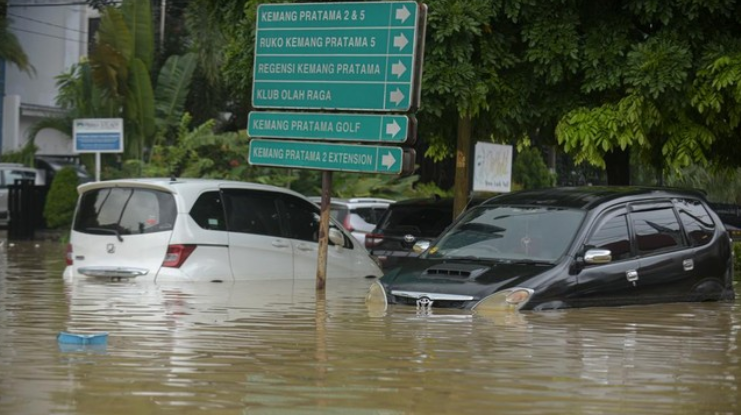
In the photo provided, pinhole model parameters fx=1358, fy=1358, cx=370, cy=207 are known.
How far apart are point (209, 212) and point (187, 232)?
494 millimetres

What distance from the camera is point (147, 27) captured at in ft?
102

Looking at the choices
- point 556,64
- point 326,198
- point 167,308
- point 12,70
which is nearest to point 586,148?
point 556,64

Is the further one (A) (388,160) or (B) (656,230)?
(A) (388,160)

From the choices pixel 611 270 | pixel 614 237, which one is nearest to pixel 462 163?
pixel 614 237

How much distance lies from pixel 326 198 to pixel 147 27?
691 inches

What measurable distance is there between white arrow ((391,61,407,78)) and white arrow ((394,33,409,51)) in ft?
0.53

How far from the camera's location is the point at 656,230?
1276cm

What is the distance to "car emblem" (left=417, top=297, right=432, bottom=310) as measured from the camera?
447 inches

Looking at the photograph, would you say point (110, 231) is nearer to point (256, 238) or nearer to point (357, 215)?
point (256, 238)

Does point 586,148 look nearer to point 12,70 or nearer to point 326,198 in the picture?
point 326,198

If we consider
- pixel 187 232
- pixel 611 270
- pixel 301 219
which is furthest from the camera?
pixel 301 219

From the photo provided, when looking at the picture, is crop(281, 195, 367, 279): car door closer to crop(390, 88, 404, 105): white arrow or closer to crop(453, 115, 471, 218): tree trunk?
crop(453, 115, 471, 218): tree trunk

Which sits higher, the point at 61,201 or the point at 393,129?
the point at 393,129

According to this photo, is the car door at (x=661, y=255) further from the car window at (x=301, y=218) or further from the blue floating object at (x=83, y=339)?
the blue floating object at (x=83, y=339)
